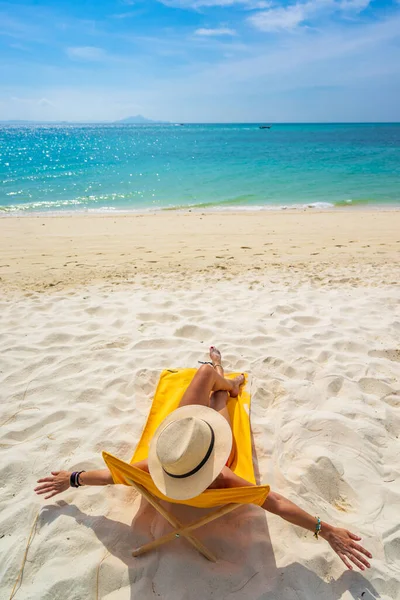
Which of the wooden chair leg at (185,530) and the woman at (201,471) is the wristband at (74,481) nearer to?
the woman at (201,471)

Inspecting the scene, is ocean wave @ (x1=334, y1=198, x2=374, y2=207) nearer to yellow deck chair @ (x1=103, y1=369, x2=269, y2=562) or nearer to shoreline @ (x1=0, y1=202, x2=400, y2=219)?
shoreline @ (x1=0, y1=202, x2=400, y2=219)

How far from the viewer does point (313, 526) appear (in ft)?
6.82

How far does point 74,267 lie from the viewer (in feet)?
22.8

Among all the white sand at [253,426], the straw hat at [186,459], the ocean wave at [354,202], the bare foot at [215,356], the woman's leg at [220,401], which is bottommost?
the white sand at [253,426]

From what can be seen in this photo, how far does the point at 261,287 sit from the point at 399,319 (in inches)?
75.3

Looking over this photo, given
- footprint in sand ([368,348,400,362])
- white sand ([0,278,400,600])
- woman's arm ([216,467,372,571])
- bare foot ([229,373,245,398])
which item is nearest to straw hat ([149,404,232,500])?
woman's arm ([216,467,372,571])

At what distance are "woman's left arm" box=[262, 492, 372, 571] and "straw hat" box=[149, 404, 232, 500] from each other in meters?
0.41

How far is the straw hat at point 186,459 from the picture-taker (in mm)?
1933

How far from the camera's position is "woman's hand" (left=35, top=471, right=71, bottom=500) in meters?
2.40

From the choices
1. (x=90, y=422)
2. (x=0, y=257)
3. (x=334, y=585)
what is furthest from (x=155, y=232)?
(x=334, y=585)

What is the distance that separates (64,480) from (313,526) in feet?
4.97

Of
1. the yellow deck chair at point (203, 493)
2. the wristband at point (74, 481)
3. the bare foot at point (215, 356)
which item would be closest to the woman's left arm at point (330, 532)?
the yellow deck chair at point (203, 493)

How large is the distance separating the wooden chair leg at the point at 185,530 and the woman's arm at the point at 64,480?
416 millimetres

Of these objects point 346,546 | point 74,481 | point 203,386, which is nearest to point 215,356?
point 203,386
